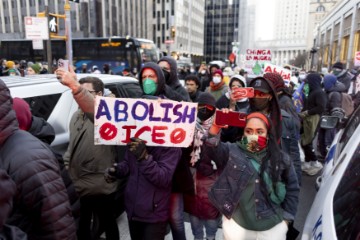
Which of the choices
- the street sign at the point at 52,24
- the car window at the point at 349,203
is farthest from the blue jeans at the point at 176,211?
the street sign at the point at 52,24

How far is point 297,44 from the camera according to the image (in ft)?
439

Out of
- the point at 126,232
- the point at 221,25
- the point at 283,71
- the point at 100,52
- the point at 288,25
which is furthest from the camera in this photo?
the point at 288,25

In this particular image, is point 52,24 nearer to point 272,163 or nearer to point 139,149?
point 139,149

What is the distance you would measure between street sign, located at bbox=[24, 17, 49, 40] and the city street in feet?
28.4

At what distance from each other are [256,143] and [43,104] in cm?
210

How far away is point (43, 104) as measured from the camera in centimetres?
314

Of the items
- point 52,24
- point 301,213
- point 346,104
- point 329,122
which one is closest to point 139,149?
point 329,122

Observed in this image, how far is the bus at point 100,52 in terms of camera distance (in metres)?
20.1

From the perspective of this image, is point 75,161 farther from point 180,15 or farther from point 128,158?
point 180,15

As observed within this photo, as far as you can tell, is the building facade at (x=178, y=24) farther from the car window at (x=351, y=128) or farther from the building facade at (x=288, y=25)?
the car window at (x=351, y=128)

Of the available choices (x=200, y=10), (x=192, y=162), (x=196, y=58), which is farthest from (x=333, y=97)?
(x=200, y=10)

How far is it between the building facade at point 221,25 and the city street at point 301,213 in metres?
106

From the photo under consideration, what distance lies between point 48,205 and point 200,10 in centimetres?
10334

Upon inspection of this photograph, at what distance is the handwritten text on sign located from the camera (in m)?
2.39
